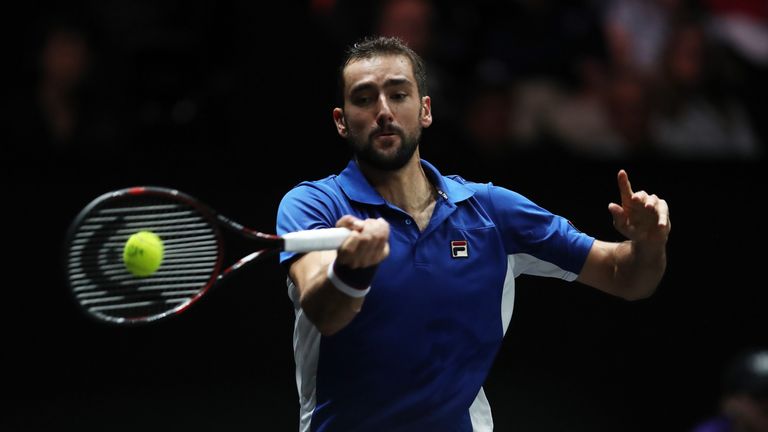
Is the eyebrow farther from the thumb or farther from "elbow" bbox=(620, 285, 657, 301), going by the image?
"elbow" bbox=(620, 285, 657, 301)

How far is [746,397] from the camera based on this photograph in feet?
14.0

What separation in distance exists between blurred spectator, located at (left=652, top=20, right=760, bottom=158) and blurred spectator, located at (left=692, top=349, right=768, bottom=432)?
186 cm

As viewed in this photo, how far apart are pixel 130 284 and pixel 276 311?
2.56 m

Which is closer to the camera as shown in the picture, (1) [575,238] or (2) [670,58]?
(1) [575,238]

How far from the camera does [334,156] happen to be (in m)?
5.56

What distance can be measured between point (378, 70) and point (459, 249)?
57 centimetres

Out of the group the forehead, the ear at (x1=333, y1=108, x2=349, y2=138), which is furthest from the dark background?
the forehead

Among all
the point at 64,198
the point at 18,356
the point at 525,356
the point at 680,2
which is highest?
the point at 680,2

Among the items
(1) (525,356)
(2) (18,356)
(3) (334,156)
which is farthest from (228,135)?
(1) (525,356)

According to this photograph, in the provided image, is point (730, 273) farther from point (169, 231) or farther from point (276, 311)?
point (169, 231)

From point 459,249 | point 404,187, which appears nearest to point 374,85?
point 404,187

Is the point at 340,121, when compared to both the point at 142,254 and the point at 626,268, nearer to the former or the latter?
the point at 142,254

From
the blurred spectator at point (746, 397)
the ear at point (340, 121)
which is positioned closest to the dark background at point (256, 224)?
the blurred spectator at point (746, 397)

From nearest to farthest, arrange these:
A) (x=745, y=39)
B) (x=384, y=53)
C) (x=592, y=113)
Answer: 1. (x=384, y=53)
2. (x=592, y=113)
3. (x=745, y=39)
